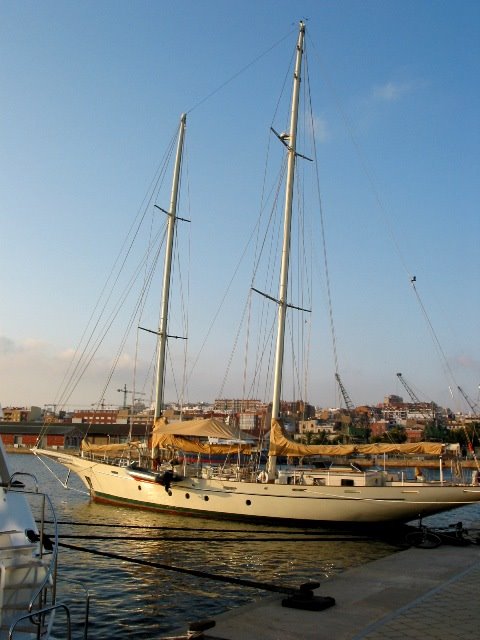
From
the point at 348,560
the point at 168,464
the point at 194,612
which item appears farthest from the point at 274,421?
the point at 194,612

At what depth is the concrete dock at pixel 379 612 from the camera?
1025 cm

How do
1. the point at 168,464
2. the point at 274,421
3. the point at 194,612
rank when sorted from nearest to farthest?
the point at 194,612
the point at 274,421
the point at 168,464

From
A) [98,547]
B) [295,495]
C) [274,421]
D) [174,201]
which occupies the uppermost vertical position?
[174,201]

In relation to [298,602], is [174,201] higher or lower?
higher

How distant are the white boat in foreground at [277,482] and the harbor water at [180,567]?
3.21 feet

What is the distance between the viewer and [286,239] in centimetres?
3394

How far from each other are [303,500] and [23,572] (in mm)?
21173

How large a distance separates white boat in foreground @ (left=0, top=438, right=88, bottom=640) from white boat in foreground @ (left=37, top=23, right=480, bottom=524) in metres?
20.3

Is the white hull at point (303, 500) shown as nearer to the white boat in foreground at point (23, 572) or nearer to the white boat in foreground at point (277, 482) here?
the white boat in foreground at point (277, 482)

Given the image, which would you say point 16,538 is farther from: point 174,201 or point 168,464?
point 174,201

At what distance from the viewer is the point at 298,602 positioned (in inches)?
470

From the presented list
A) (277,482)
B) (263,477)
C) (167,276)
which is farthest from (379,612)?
(167,276)

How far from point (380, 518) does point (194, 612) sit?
14601 millimetres

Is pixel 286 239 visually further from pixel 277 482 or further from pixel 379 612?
pixel 379 612
